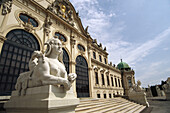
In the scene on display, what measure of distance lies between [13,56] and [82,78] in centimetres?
1024

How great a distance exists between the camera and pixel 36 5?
1190 centimetres

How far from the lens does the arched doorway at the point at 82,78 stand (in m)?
14.9

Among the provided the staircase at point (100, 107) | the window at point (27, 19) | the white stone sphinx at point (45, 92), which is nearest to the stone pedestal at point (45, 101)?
the white stone sphinx at point (45, 92)

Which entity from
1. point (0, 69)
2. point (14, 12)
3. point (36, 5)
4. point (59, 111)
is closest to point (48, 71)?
point (59, 111)

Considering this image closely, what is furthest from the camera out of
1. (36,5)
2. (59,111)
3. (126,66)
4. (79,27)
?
(126,66)

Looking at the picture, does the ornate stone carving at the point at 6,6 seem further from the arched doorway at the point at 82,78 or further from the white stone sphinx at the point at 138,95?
the white stone sphinx at the point at 138,95

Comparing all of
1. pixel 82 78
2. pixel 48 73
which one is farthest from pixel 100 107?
pixel 48 73

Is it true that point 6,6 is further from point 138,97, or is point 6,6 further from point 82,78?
point 138,97

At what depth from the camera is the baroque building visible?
334 inches

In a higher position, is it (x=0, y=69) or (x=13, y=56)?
(x=13, y=56)

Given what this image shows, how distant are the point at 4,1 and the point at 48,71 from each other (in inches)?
418

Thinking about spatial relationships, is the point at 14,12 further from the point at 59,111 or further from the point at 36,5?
the point at 59,111

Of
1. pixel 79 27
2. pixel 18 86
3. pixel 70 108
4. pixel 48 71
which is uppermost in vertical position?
pixel 79 27

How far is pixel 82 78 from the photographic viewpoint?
52.6 feet
